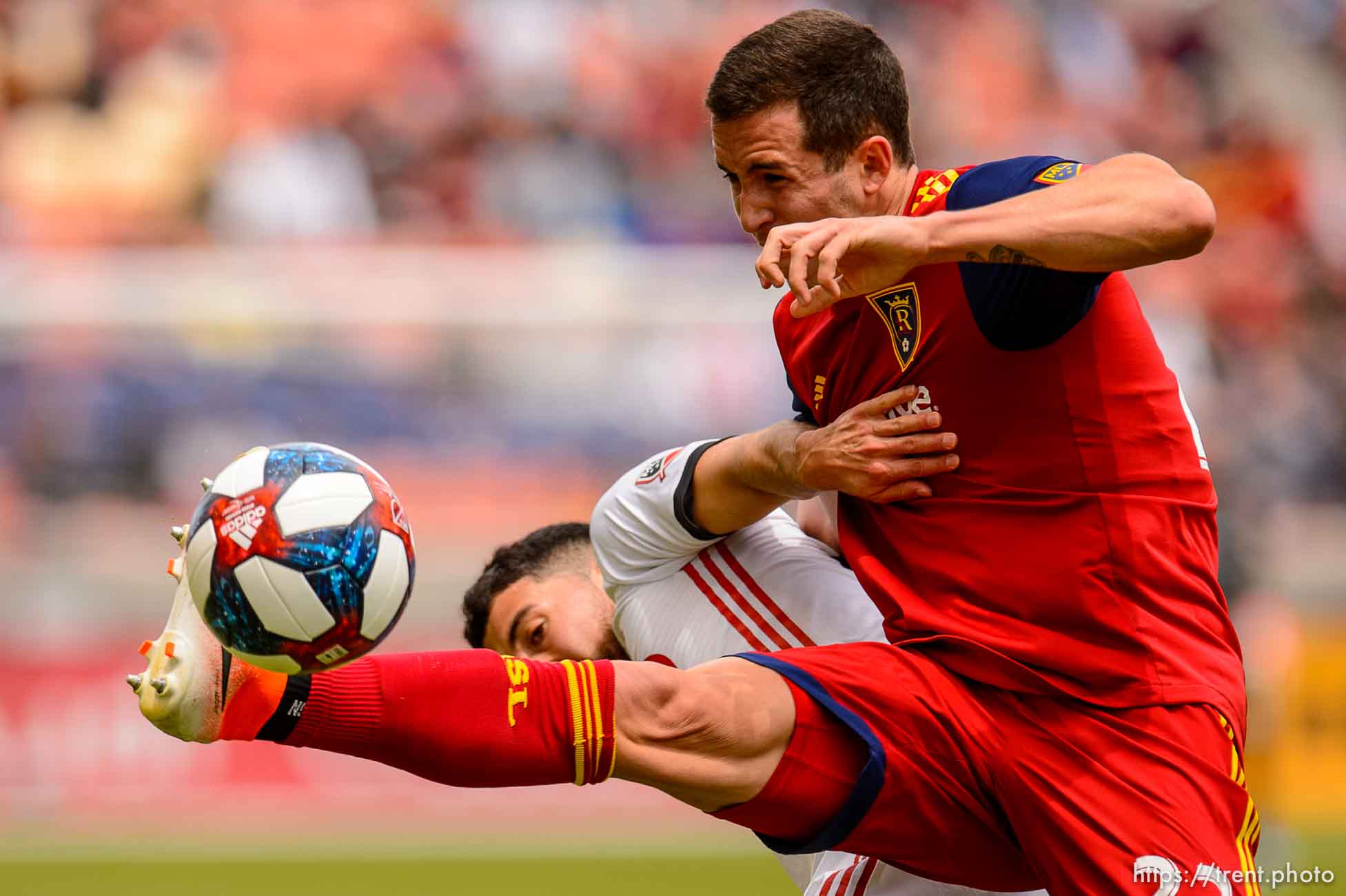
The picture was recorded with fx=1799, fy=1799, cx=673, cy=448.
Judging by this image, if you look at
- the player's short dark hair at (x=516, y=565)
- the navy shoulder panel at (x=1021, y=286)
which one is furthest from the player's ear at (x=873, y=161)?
the player's short dark hair at (x=516, y=565)

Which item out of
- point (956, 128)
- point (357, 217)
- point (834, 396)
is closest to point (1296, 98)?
point (956, 128)

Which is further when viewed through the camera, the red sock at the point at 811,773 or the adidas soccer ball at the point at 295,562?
the red sock at the point at 811,773

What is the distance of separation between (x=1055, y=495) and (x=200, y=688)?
6.23 ft

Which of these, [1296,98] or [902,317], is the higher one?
[1296,98]

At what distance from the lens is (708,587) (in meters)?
4.80

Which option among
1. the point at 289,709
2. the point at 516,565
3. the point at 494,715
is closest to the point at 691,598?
the point at 516,565

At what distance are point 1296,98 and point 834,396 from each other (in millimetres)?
12878

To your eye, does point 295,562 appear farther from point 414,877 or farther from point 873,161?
point 414,877

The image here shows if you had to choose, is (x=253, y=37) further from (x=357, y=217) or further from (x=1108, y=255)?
(x=1108, y=255)

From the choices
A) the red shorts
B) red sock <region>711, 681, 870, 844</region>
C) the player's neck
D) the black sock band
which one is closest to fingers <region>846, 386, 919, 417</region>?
the player's neck

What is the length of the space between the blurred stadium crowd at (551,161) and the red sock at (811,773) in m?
6.61

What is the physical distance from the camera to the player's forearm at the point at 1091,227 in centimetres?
351

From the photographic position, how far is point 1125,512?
3984mm

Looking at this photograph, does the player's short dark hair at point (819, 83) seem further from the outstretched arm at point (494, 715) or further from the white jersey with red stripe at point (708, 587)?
the outstretched arm at point (494, 715)
